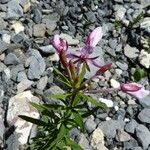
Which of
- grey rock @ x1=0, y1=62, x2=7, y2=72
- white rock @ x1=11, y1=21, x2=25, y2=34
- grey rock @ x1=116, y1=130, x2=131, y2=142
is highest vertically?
white rock @ x1=11, y1=21, x2=25, y2=34

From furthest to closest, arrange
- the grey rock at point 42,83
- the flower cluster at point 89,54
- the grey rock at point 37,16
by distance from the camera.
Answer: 1. the grey rock at point 37,16
2. the grey rock at point 42,83
3. the flower cluster at point 89,54

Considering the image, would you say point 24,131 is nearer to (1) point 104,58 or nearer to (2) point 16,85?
(2) point 16,85

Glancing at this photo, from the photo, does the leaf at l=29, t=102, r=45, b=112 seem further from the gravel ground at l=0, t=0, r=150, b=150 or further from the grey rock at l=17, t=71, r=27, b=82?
the grey rock at l=17, t=71, r=27, b=82

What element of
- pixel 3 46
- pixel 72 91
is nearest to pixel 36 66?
pixel 3 46

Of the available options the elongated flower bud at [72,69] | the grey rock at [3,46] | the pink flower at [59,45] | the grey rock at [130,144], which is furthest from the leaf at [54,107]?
the grey rock at [3,46]

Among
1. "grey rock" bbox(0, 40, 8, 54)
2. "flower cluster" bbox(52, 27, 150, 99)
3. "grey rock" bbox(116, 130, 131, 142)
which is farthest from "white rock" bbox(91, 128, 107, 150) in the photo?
"flower cluster" bbox(52, 27, 150, 99)

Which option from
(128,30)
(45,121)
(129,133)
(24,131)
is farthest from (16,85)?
(128,30)

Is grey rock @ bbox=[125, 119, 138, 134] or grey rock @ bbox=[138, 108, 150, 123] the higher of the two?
grey rock @ bbox=[138, 108, 150, 123]

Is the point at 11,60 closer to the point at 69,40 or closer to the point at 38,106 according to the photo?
the point at 69,40

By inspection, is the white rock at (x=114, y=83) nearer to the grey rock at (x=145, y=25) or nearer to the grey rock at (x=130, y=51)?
the grey rock at (x=130, y=51)
